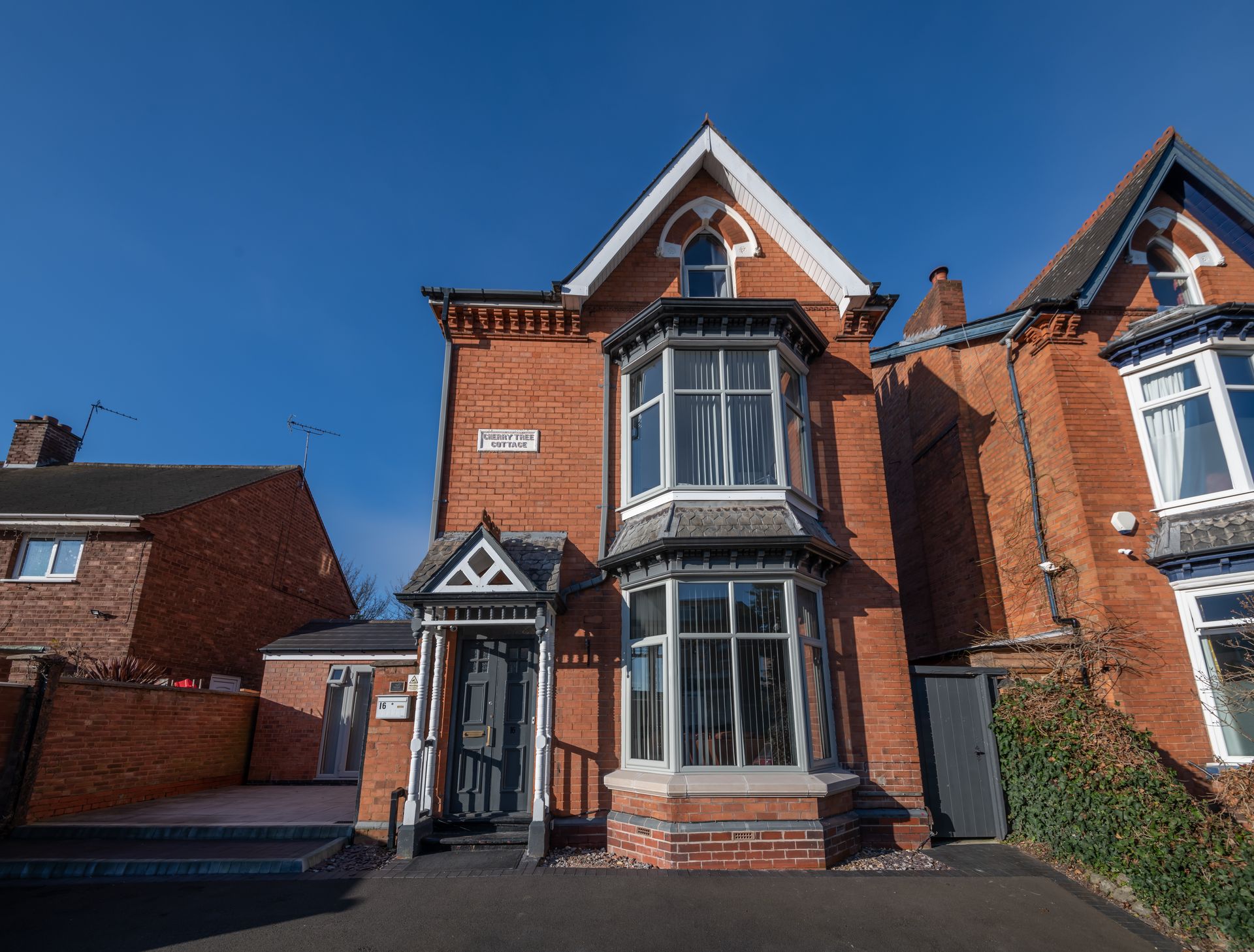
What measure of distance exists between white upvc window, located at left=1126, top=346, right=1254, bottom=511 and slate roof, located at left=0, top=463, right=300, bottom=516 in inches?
744

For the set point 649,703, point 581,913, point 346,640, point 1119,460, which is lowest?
point 581,913

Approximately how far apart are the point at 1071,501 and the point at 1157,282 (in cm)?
499

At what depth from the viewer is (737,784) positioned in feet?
24.8

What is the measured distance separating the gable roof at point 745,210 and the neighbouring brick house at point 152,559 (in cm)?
1159

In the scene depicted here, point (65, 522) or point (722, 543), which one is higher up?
point (65, 522)

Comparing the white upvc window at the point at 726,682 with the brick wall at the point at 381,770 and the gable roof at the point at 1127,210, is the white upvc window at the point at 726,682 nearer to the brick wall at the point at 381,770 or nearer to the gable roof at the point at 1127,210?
the brick wall at the point at 381,770

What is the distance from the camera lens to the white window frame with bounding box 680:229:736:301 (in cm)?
1103

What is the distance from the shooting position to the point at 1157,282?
37.7ft

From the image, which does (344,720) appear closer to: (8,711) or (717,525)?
(8,711)

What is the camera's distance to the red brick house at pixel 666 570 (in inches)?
314

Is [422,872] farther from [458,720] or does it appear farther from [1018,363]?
[1018,363]

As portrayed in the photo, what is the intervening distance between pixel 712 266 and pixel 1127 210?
678cm

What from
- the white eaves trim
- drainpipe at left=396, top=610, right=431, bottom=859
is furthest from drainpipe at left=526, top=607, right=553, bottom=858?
the white eaves trim

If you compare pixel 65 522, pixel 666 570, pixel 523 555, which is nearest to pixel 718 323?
pixel 666 570
